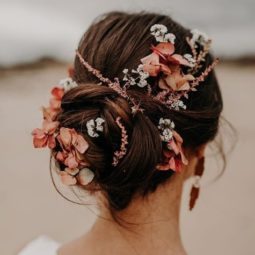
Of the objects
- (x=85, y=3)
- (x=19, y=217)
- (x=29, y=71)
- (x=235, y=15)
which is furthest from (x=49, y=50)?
(x=19, y=217)

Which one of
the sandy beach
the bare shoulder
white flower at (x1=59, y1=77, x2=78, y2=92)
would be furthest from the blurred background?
the bare shoulder

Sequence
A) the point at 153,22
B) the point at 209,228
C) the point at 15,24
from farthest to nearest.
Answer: the point at 15,24 → the point at 209,228 → the point at 153,22

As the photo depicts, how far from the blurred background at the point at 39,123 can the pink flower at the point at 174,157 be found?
0.48 metres

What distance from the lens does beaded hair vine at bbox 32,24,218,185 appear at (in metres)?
1.40

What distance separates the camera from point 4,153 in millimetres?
5086

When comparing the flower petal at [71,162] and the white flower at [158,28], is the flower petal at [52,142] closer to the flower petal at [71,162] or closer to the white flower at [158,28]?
the flower petal at [71,162]

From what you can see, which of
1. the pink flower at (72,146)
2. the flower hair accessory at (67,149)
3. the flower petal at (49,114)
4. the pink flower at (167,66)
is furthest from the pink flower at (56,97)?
the pink flower at (167,66)

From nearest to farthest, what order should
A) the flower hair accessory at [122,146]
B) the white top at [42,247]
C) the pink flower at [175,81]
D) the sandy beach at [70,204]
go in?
the flower hair accessory at [122,146] < the pink flower at [175,81] < the white top at [42,247] < the sandy beach at [70,204]

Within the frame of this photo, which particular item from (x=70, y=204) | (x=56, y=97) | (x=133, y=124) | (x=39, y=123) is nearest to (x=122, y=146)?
(x=133, y=124)

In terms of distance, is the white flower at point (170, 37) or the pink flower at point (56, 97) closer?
the white flower at point (170, 37)

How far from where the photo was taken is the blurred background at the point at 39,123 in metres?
3.98

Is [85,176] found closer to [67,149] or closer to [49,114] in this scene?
[67,149]

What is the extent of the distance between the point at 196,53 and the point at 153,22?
0.52 ft

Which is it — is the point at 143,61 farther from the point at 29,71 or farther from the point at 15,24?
the point at 15,24
